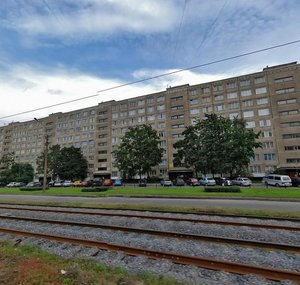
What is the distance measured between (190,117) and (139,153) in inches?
912

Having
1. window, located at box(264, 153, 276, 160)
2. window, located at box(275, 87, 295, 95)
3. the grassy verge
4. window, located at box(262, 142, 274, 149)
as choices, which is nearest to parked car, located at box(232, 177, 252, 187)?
→ window, located at box(264, 153, 276, 160)

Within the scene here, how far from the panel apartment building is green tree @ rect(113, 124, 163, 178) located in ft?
37.5

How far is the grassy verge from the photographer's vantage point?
15.8 feet

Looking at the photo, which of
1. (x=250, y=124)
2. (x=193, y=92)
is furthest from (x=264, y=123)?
(x=193, y=92)

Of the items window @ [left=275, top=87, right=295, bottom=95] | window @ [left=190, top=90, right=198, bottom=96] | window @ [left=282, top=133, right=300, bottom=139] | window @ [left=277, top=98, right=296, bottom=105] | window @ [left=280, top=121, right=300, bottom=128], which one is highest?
window @ [left=190, top=90, right=198, bottom=96]

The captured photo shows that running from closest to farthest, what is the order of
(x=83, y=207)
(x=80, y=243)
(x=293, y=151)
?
(x=80, y=243) → (x=83, y=207) → (x=293, y=151)

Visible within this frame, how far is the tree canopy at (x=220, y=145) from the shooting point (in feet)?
152

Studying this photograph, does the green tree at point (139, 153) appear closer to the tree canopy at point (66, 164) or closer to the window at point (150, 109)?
the window at point (150, 109)

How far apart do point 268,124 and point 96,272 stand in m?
67.7

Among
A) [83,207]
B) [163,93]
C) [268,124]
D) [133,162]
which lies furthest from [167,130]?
[83,207]

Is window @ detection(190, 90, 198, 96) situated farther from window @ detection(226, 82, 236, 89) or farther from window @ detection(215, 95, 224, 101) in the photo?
window @ detection(226, 82, 236, 89)

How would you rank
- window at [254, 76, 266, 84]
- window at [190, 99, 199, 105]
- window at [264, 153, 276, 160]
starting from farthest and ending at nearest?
window at [190, 99, 199, 105], window at [254, 76, 266, 84], window at [264, 153, 276, 160]

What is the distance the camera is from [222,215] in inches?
493

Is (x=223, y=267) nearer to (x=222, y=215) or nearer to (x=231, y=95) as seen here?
(x=222, y=215)
